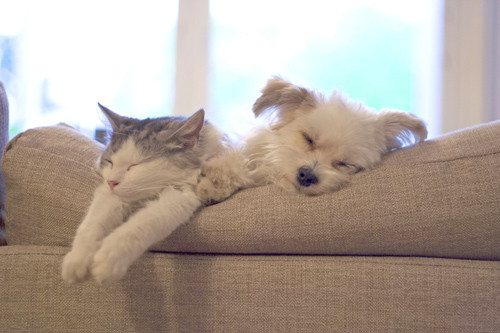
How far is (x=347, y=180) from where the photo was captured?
1490 mm

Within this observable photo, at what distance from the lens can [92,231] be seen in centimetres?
131

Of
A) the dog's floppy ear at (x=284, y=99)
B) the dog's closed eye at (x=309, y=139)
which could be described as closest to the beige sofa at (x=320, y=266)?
the dog's closed eye at (x=309, y=139)

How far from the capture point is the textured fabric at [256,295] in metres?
1.27

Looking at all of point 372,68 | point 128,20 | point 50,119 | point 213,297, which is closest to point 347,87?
point 372,68

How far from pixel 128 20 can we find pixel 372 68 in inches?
65.7

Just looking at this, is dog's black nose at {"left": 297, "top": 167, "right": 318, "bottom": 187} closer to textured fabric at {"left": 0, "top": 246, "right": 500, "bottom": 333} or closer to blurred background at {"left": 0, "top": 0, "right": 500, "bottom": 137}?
textured fabric at {"left": 0, "top": 246, "right": 500, "bottom": 333}

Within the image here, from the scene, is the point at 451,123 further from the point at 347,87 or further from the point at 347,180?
the point at 347,180

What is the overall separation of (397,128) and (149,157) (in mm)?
887

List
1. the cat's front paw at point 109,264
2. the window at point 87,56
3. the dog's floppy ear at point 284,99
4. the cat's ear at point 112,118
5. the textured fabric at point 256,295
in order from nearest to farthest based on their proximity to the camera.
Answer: the cat's front paw at point 109,264 < the textured fabric at point 256,295 < the cat's ear at point 112,118 < the dog's floppy ear at point 284,99 < the window at point 87,56

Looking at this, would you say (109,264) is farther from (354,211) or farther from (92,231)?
(354,211)

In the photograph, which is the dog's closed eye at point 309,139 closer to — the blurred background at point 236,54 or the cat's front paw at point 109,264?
the cat's front paw at point 109,264

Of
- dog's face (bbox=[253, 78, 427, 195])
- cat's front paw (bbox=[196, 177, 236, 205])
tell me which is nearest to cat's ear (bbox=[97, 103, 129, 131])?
cat's front paw (bbox=[196, 177, 236, 205])

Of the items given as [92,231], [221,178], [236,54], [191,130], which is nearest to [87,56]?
[236,54]

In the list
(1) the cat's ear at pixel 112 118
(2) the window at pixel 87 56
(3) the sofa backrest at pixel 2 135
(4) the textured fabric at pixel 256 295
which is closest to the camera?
(4) the textured fabric at pixel 256 295
